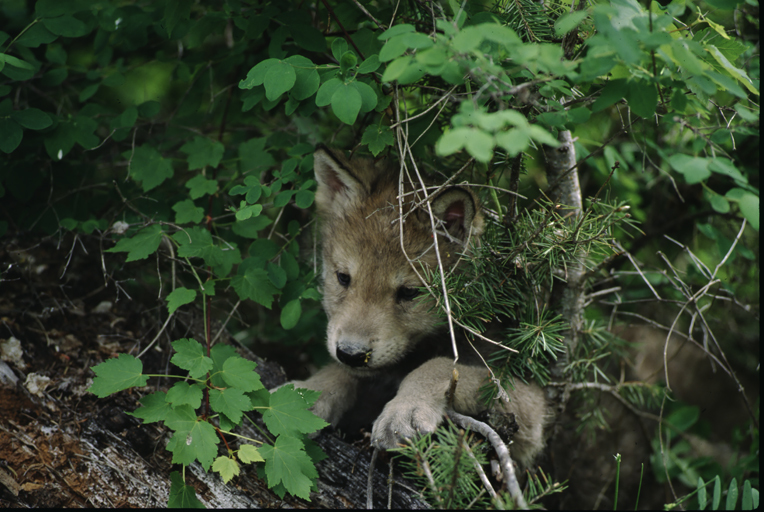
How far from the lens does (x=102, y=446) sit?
232 centimetres

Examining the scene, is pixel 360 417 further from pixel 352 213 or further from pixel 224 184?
pixel 224 184

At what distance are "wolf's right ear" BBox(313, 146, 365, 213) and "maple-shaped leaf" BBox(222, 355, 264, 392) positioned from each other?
1205 millimetres

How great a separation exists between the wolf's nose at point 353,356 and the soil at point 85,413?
0.42 metres

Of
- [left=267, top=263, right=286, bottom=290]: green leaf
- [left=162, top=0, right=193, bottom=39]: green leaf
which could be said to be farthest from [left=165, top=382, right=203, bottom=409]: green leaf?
Result: [left=162, top=0, right=193, bottom=39]: green leaf

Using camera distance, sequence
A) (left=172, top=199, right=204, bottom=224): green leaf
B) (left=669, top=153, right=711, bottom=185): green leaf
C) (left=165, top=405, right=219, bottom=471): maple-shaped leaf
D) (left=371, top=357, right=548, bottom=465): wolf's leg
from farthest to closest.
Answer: (left=172, top=199, right=204, bottom=224): green leaf, (left=371, top=357, right=548, bottom=465): wolf's leg, (left=165, top=405, right=219, bottom=471): maple-shaped leaf, (left=669, top=153, right=711, bottom=185): green leaf

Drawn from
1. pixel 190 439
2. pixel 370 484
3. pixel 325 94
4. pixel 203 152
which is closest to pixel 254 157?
pixel 203 152

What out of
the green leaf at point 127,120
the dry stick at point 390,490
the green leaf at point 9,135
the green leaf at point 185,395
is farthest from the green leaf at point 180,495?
the green leaf at point 127,120

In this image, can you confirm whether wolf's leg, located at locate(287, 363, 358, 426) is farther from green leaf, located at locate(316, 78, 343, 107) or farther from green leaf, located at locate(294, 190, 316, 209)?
green leaf, located at locate(316, 78, 343, 107)

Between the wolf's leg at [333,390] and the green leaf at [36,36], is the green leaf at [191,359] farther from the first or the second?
the green leaf at [36,36]

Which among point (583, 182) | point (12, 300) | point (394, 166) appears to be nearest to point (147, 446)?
point (12, 300)

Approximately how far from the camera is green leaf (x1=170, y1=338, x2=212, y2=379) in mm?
2162

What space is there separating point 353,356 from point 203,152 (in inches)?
Result: 55.2

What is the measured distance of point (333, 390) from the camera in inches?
Answer: 117

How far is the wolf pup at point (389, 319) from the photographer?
100 inches
